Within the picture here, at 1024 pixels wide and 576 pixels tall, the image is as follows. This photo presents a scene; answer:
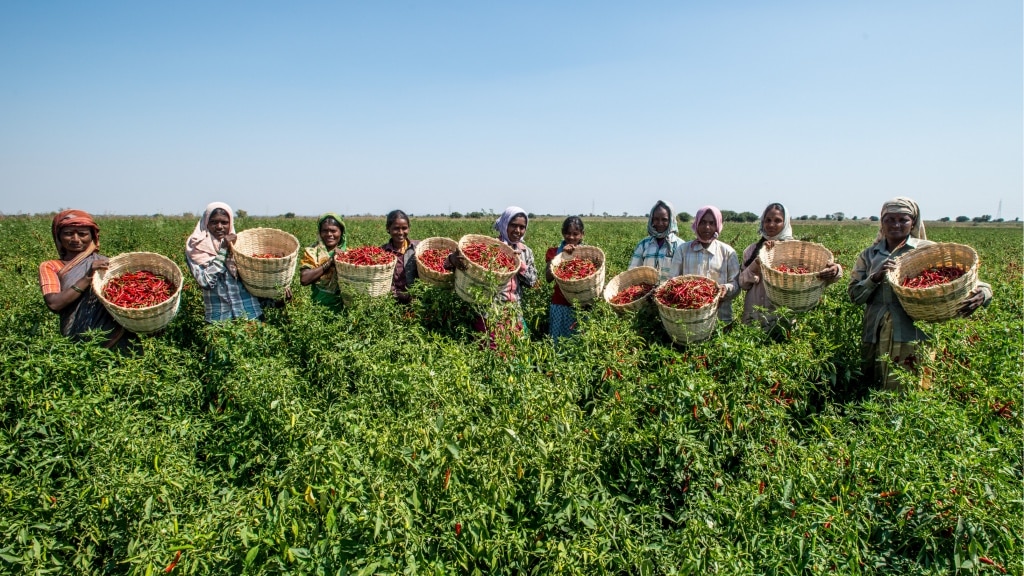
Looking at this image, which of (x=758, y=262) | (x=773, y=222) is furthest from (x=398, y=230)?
(x=773, y=222)

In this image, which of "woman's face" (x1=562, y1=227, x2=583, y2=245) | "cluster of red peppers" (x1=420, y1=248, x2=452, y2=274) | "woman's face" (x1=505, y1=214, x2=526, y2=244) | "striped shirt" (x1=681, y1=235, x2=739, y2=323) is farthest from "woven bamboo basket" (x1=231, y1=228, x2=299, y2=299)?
"striped shirt" (x1=681, y1=235, x2=739, y2=323)

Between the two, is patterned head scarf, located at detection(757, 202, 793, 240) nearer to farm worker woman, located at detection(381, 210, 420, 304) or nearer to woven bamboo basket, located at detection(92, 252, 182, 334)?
farm worker woman, located at detection(381, 210, 420, 304)

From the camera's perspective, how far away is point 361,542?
2090 millimetres

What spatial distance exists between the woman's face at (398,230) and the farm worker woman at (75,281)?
93.5 inches

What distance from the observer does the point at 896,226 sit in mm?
4363

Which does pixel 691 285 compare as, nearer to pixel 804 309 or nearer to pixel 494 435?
pixel 804 309

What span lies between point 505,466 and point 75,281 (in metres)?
3.98

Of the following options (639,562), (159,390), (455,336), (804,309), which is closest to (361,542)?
(639,562)

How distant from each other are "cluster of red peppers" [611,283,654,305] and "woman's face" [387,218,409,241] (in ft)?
7.10

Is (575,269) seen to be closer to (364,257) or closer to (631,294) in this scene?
(631,294)

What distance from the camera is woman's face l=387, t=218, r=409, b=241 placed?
5551 mm

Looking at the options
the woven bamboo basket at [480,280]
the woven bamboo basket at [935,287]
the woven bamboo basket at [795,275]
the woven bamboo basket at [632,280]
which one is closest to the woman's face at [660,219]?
the woven bamboo basket at [632,280]

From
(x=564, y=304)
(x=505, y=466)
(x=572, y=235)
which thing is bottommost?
(x=505, y=466)

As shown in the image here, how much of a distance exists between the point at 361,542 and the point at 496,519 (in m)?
0.54
